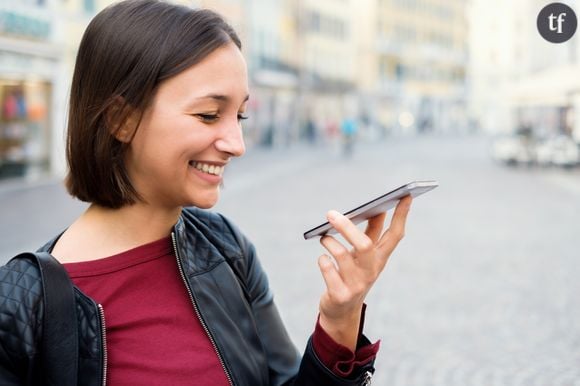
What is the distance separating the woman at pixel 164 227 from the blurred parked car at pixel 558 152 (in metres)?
23.1

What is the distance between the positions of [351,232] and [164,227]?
1.31 ft

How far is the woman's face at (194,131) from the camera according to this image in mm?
1449

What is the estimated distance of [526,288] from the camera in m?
7.86

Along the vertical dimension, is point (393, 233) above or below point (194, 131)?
below

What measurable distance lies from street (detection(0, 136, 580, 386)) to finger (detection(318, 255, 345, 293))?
12.5ft

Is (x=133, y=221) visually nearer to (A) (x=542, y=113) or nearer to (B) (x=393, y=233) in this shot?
(B) (x=393, y=233)

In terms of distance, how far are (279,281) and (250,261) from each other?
20.8ft

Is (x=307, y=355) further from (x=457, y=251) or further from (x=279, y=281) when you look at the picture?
(x=457, y=251)

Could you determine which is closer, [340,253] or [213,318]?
[340,253]

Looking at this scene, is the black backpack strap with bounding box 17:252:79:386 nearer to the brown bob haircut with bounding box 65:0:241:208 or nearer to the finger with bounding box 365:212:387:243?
the brown bob haircut with bounding box 65:0:241:208

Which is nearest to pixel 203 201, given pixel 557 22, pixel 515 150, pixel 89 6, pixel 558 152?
pixel 557 22

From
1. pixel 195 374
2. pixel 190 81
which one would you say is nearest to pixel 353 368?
pixel 195 374

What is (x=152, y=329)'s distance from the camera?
1483 mm

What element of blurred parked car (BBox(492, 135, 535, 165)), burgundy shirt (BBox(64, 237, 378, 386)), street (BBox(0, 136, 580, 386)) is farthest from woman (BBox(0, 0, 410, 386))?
blurred parked car (BBox(492, 135, 535, 165))
